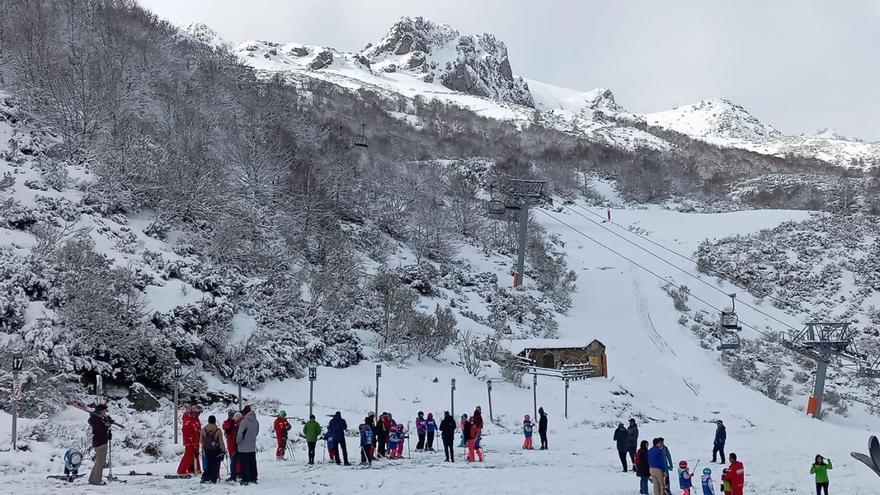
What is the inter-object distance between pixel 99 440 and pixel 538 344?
1228 inches

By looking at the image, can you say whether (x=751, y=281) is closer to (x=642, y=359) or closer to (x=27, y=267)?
(x=642, y=359)

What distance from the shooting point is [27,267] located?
77.9ft

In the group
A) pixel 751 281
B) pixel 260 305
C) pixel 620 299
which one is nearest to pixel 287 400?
pixel 260 305

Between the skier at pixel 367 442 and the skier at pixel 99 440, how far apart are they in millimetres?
6392

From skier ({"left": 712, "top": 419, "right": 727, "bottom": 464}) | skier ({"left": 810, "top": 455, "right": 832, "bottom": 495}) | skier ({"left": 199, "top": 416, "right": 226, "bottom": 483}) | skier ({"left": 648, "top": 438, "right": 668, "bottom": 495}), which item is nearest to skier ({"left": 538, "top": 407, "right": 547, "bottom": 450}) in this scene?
skier ({"left": 712, "top": 419, "right": 727, "bottom": 464})

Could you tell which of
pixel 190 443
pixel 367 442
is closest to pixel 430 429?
pixel 367 442

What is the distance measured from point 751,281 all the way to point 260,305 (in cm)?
4597

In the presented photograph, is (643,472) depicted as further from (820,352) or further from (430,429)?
(820,352)

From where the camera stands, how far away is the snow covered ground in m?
14.9

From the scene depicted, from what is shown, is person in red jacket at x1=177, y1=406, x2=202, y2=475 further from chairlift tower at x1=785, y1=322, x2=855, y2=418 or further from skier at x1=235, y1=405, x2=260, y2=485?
chairlift tower at x1=785, y1=322, x2=855, y2=418

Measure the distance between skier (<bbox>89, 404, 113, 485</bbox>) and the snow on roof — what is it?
29.1m

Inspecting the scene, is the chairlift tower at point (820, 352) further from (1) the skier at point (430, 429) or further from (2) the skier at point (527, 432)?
(1) the skier at point (430, 429)

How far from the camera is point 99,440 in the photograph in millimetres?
12188

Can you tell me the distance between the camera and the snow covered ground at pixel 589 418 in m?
14.9
